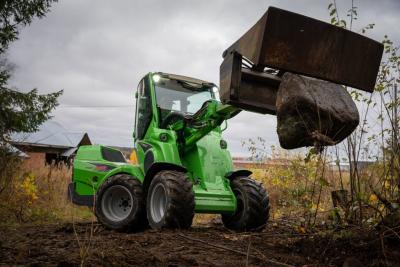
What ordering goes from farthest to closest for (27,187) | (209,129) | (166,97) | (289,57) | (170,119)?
(27,187) → (166,97) → (170,119) → (209,129) → (289,57)

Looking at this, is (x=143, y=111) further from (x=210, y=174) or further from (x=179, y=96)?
(x=210, y=174)

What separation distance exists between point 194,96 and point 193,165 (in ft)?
5.14

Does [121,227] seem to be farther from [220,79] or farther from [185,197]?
[220,79]

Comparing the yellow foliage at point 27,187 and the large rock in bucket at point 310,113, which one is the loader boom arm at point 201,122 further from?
the yellow foliage at point 27,187

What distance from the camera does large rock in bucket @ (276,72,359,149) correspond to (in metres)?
3.56

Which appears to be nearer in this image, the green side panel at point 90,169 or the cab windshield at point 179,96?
the cab windshield at point 179,96

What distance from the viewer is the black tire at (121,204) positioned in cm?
659

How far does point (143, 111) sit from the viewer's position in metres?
7.84

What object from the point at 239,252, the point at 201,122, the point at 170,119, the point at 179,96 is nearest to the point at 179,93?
the point at 179,96

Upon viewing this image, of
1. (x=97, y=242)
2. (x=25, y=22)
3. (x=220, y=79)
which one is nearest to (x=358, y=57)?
(x=220, y=79)

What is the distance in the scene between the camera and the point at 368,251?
3797 millimetres

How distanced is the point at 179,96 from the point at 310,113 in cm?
446

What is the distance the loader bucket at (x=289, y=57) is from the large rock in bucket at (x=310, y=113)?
20cm

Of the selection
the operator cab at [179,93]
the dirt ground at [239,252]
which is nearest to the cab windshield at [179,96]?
the operator cab at [179,93]
